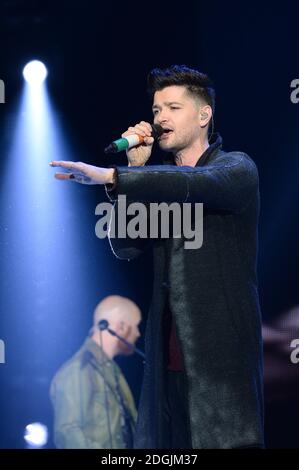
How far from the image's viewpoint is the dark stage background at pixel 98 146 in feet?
14.4

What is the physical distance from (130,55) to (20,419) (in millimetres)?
2079

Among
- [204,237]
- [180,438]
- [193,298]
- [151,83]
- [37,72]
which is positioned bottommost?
[180,438]

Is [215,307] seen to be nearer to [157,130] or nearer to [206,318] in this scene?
[206,318]

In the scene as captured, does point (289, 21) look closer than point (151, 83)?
No

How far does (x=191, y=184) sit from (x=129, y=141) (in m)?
0.41

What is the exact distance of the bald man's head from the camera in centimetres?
470

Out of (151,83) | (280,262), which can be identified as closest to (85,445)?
(280,262)

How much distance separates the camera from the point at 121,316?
4699 mm

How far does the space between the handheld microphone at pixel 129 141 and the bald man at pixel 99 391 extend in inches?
89.8

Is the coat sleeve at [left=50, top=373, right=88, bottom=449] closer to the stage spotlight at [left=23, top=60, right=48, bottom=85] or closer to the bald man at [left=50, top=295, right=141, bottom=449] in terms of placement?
the bald man at [left=50, top=295, right=141, bottom=449]
